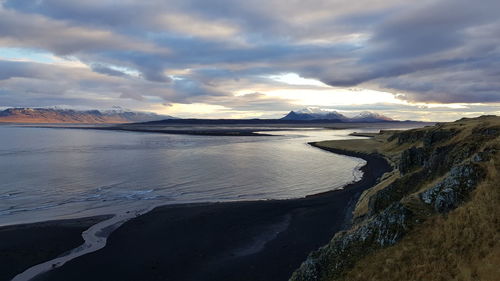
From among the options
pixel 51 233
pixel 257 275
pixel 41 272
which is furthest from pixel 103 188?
pixel 257 275

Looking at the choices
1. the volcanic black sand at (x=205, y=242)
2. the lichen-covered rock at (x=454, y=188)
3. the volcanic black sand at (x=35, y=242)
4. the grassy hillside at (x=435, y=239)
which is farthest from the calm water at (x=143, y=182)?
the lichen-covered rock at (x=454, y=188)

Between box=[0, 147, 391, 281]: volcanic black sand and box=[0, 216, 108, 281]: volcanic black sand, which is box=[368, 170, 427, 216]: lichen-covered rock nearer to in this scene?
box=[0, 147, 391, 281]: volcanic black sand

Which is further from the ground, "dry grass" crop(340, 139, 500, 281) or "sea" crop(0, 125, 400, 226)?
"dry grass" crop(340, 139, 500, 281)

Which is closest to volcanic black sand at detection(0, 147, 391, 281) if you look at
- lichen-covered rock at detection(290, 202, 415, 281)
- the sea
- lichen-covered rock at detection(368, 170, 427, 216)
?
lichen-covered rock at detection(290, 202, 415, 281)

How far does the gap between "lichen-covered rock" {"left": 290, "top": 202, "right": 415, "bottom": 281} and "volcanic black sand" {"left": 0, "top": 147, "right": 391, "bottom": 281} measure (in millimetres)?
5684

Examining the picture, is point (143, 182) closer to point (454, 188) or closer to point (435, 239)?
point (454, 188)

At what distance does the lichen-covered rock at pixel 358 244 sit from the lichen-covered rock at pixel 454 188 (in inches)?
62.9

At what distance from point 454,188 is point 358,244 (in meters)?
5.82

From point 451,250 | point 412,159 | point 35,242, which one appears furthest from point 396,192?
point 35,242

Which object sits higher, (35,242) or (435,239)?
(435,239)


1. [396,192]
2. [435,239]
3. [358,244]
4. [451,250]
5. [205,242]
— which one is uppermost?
[396,192]

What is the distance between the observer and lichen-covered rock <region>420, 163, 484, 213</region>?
18.5 metres

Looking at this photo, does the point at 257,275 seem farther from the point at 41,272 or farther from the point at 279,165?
the point at 279,165

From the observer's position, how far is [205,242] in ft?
101
